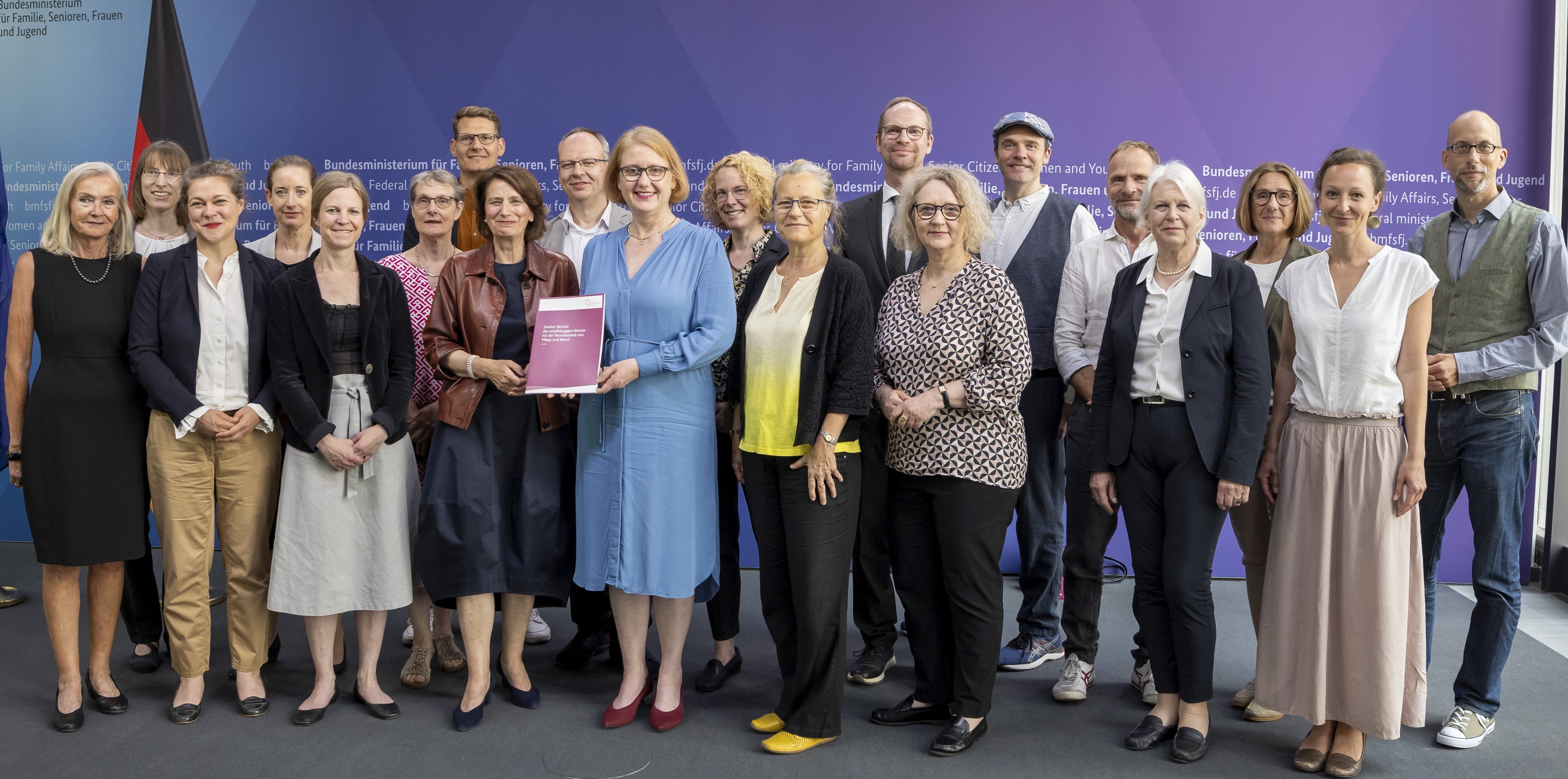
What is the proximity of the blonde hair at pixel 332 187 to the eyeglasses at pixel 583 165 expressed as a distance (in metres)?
0.71

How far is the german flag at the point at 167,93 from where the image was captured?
16.5ft

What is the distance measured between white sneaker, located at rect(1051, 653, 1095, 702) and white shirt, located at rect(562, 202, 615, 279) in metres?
2.24

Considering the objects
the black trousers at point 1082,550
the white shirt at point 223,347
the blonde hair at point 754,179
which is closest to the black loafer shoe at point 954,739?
the black trousers at point 1082,550

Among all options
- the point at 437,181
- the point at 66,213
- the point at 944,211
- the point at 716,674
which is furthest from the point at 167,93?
the point at 944,211

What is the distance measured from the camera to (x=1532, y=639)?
407cm

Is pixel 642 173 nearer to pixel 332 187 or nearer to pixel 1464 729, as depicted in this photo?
pixel 332 187

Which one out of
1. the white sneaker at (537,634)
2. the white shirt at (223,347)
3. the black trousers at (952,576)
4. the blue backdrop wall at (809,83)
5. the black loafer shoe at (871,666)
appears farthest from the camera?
the blue backdrop wall at (809,83)

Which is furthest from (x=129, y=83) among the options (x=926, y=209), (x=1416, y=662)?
(x=1416, y=662)

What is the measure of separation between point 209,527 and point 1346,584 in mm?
3467

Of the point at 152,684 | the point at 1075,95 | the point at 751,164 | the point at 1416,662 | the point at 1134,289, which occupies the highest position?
the point at 1075,95

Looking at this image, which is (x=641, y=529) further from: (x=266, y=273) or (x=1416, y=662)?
(x=1416, y=662)

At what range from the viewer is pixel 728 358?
3383mm

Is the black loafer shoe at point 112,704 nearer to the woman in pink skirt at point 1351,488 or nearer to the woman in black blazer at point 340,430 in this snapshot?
the woman in black blazer at point 340,430

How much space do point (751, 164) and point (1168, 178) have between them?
51.2 inches
